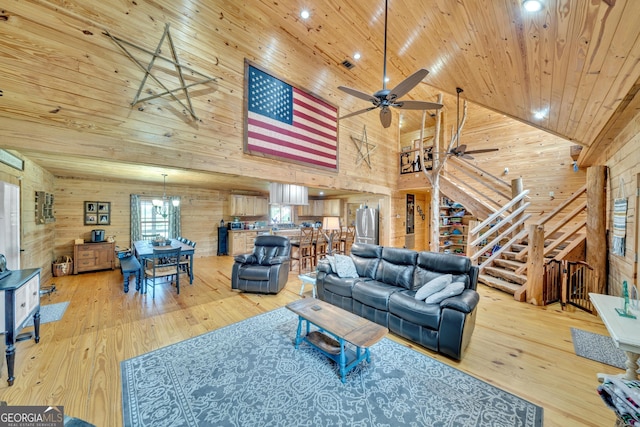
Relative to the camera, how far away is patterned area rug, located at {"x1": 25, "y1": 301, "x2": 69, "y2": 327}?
3.27m

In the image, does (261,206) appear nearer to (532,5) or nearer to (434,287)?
(434,287)

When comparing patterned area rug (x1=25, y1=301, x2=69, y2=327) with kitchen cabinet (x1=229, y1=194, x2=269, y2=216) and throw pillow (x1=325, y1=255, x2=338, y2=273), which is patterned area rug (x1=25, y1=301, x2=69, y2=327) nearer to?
throw pillow (x1=325, y1=255, x2=338, y2=273)

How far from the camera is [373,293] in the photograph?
10.4 ft

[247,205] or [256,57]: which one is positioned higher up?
[256,57]

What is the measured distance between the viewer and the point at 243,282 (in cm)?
440

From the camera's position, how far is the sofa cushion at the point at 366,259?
12.6 feet

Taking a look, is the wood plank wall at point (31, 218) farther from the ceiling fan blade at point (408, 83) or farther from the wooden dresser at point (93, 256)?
the ceiling fan blade at point (408, 83)

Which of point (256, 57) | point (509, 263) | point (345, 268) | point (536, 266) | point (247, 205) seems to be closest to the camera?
point (345, 268)

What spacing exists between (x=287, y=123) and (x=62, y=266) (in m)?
6.11

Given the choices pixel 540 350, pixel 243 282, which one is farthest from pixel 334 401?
pixel 243 282

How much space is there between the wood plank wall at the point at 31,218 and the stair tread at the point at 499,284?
7916 mm

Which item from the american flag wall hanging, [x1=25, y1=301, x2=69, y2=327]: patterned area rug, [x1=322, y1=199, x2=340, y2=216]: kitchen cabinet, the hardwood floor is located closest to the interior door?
[x1=25, y1=301, x2=69, y2=327]: patterned area rug

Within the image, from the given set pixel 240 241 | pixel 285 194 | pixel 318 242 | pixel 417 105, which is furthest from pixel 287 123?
pixel 240 241

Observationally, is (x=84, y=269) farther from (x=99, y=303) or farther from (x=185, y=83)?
(x=185, y=83)
